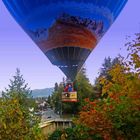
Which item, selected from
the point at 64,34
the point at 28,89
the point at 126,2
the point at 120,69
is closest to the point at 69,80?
the point at 64,34

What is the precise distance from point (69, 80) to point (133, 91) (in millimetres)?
11187

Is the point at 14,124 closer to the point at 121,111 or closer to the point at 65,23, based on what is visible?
the point at 121,111

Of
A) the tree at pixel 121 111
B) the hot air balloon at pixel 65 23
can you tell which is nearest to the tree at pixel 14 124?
the tree at pixel 121 111

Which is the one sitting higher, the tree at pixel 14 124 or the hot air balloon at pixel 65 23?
the hot air balloon at pixel 65 23

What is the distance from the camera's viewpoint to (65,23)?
2005 centimetres

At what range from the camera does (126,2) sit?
68.9ft

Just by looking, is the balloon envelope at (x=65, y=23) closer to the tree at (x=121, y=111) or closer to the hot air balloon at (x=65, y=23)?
the hot air balloon at (x=65, y=23)

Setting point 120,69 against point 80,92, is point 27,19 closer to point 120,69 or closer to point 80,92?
point 120,69

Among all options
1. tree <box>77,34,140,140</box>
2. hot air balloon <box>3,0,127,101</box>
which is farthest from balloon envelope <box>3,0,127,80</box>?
tree <box>77,34,140,140</box>

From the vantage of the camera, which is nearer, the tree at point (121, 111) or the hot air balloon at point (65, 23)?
the tree at point (121, 111)

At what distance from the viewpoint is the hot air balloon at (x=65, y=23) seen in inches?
763

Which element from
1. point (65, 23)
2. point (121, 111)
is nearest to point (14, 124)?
point (121, 111)

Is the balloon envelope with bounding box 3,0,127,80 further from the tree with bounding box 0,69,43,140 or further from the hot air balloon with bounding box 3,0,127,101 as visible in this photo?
the tree with bounding box 0,69,43,140

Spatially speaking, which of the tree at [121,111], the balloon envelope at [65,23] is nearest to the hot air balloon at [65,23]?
the balloon envelope at [65,23]
